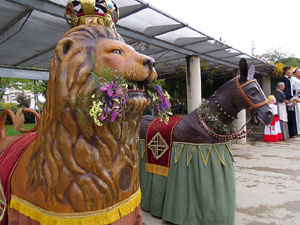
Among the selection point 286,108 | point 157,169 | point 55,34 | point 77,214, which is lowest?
point 157,169

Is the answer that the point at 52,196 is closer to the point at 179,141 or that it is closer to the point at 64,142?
the point at 64,142

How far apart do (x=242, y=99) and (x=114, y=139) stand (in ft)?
6.91

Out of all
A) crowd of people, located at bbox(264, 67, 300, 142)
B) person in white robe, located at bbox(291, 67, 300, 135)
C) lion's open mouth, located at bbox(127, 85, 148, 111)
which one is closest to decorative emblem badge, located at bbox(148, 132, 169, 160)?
lion's open mouth, located at bbox(127, 85, 148, 111)

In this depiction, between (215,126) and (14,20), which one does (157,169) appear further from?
(14,20)

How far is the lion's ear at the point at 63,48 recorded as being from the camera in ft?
3.99

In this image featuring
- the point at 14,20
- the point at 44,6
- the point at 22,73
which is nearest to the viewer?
the point at 44,6

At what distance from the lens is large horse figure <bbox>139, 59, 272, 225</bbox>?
2783 mm

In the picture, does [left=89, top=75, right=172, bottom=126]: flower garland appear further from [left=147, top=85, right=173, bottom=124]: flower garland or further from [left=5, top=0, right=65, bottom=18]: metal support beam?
[left=5, top=0, right=65, bottom=18]: metal support beam

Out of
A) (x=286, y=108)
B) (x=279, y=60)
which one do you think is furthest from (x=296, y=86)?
(x=279, y=60)

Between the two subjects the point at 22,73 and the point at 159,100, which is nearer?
the point at 159,100

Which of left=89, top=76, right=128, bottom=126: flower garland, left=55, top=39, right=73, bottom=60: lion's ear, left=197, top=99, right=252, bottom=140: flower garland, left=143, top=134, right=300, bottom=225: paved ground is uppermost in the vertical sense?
left=55, top=39, right=73, bottom=60: lion's ear

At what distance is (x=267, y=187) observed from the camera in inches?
168

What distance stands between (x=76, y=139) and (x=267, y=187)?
4.20 metres

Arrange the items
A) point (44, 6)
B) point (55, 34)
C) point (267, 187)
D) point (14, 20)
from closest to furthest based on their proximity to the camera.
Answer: point (44, 6), point (14, 20), point (55, 34), point (267, 187)
